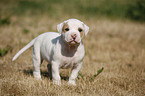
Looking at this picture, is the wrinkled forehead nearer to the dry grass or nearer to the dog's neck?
the dog's neck

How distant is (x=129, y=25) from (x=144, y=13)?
1.90 metres

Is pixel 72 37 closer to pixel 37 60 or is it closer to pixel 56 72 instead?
pixel 56 72

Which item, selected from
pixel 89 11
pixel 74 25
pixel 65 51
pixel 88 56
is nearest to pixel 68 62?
pixel 65 51

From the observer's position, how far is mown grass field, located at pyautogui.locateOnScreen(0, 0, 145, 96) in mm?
3629

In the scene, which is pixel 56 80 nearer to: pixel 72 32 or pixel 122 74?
pixel 72 32

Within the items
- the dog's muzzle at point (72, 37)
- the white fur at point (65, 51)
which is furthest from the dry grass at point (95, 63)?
the dog's muzzle at point (72, 37)

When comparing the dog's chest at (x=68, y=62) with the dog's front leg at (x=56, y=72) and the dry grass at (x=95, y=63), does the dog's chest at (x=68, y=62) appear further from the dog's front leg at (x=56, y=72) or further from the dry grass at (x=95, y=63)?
the dry grass at (x=95, y=63)


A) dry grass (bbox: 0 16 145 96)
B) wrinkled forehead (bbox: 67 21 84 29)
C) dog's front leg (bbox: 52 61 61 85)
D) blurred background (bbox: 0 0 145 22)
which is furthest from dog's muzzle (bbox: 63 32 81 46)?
blurred background (bbox: 0 0 145 22)

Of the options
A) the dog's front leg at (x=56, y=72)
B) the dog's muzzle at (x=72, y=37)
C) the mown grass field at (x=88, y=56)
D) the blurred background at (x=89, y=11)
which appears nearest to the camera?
the dog's muzzle at (x=72, y=37)

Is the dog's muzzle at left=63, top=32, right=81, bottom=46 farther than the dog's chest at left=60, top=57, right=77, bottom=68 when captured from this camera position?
No

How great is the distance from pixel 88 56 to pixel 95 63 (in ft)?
2.85

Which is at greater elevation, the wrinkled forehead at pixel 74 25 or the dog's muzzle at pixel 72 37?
the wrinkled forehead at pixel 74 25

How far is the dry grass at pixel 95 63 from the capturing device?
11.8 feet

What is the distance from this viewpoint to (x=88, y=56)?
6.96 m
